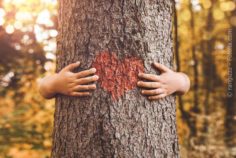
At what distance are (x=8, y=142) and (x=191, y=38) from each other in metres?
3.18

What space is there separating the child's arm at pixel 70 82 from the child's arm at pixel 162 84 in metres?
0.21

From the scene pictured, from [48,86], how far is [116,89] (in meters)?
0.35

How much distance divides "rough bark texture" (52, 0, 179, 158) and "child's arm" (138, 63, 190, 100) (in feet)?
0.10

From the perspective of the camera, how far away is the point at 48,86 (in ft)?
6.73

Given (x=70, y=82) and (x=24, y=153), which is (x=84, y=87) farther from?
(x=24, y=153)

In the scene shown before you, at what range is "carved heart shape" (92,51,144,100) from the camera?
74.2 inches

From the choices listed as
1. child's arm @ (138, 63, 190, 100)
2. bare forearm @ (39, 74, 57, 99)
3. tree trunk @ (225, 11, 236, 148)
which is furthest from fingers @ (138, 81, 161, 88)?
tree trunk @ (225, 11, 236, 148)

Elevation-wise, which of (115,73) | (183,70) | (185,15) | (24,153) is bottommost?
(24,153)

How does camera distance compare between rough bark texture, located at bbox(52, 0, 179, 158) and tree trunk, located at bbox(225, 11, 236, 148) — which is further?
tree trunk, located at bbox(225, 11, 236, 148)

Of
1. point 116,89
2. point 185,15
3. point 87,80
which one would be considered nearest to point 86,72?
point 87,80

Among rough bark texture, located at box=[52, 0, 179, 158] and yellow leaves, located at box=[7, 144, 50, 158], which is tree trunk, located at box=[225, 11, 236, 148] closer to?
yellow leaves, located at box=[7, 144, 50, 158]

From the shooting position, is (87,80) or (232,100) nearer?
(87,80)

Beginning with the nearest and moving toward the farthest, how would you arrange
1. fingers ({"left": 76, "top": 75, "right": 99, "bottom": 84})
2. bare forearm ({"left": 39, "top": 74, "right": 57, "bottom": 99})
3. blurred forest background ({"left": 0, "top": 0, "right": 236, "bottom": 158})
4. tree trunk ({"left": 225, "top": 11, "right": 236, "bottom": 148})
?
fingers ({"left": 76, "top": 75, "right": 99, "bottom": 84}) → bare forearm ({"left": 39, "top": 74, "right": 57, "bottom": 99}) → blurred forest background ({"left": 0, "top": 0, "right": 236, "bottom": 158}) → tree trunk ({"left": 225, "top": 11, "right": 236, "bottom": 148})

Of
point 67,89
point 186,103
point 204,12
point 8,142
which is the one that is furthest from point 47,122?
point 67,89
